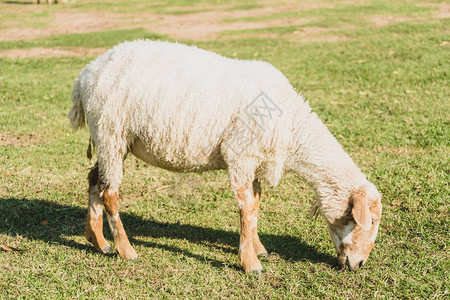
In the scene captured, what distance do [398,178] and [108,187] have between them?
3.75 meters

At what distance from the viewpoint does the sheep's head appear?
162 inches

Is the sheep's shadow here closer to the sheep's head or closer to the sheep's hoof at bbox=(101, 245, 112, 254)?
the sheep's hoof at bbox=(101, 245, 112, 254)

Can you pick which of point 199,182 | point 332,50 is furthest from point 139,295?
point 332,50

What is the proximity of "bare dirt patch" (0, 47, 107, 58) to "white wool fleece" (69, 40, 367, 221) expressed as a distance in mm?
8960

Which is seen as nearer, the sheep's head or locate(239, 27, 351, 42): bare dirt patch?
the sheep's head

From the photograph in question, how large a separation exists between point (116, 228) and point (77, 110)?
1.27 metres

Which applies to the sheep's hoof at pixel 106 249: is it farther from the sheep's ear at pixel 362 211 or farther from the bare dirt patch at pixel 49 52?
the bare dirt patch at pixel 49 52

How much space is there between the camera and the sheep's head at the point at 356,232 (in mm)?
4117

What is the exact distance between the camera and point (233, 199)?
230 inches

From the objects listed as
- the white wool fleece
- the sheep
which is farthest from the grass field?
the white wool fleece

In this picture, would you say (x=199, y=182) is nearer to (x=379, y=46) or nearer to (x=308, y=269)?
(x=308, y=269)

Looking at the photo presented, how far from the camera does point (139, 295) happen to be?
3957 millimetres

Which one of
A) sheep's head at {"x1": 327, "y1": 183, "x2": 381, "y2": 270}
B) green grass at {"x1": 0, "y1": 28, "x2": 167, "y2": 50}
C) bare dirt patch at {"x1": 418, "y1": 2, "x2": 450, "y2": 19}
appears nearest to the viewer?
sheep's head at {"x1": 327, "y1": 183, "x2": 381, "y2": 270}

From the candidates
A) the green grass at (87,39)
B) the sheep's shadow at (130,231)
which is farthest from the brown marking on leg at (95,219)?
the green grass at (87,39)
